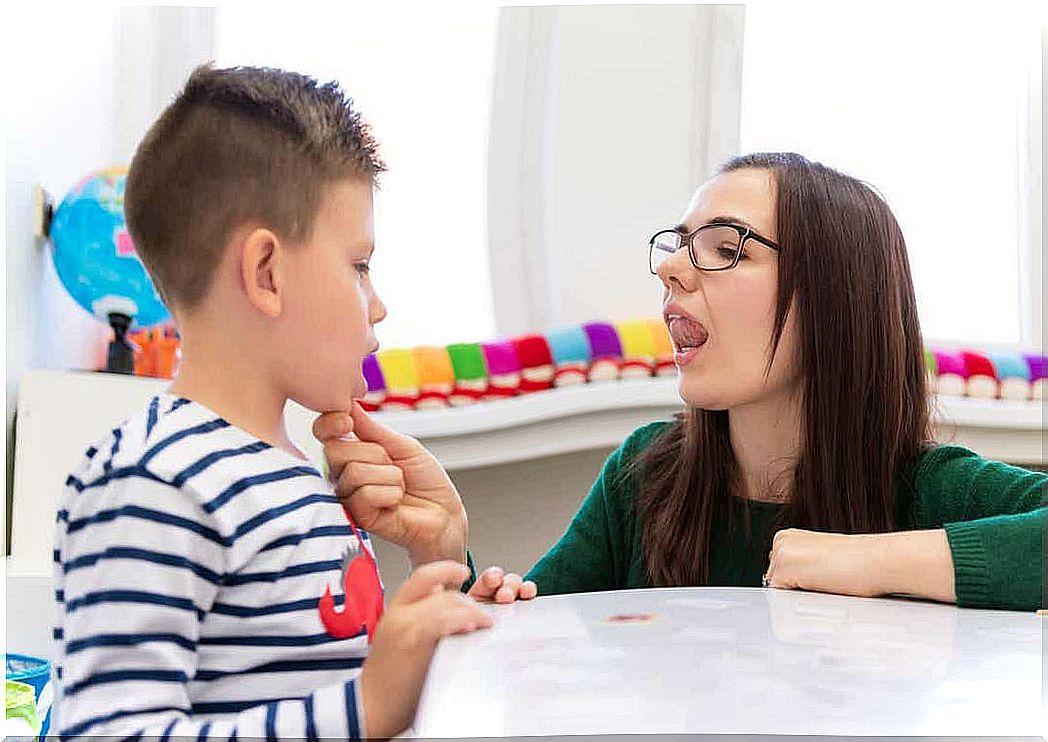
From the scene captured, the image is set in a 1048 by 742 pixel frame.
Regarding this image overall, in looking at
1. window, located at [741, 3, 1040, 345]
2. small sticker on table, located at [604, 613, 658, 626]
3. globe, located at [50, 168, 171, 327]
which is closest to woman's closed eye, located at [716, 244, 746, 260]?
small sticker on table, located at [604, 613, 658, 626]

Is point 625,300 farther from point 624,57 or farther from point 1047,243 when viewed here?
point 1047,243

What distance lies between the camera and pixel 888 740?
50 centimetres

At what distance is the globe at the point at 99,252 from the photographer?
81.6 inches

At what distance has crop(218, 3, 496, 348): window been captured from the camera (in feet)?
9.11

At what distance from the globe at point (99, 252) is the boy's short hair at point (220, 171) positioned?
1241mm

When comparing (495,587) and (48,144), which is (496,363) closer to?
(48,144)

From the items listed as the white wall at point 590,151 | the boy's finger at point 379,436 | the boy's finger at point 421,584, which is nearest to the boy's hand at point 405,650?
the boy's finger at point 421,584

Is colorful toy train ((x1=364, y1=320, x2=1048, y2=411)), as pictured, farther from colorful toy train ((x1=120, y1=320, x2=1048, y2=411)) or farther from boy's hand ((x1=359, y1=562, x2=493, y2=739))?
boy's hand ((x1=359, y1=562, x2=493, y2=739))

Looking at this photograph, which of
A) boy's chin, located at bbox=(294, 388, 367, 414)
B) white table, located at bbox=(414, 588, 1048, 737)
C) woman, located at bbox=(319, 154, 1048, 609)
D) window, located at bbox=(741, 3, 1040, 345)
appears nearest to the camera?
white table, located at bbox=(414, 588, 1048, 737)

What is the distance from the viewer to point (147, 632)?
0.67 m

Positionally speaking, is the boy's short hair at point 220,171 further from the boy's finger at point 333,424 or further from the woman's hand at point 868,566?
the woman's hand at point 868,566

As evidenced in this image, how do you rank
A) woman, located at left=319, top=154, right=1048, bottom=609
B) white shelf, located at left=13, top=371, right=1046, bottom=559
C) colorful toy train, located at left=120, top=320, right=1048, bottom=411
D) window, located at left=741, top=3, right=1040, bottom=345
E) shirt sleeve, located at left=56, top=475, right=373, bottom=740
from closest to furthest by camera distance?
shirt sleeve, located at left=56, top=475, right=373, bottom=740 < woman, located at left=319, top=154, right=1048, bottom=609 < white shelf, located at left=13, top=371, right=1046, bottom=559 < colorful toy train, located at left=120, top=320, right=1048, bottom=411 < window, located at left=741, top=3, right=1040, bottom=345

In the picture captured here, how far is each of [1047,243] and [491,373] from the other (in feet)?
5.46

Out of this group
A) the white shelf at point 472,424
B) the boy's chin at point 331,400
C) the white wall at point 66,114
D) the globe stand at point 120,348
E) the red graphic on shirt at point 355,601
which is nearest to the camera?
the red graphic on shirt at point 355,601
